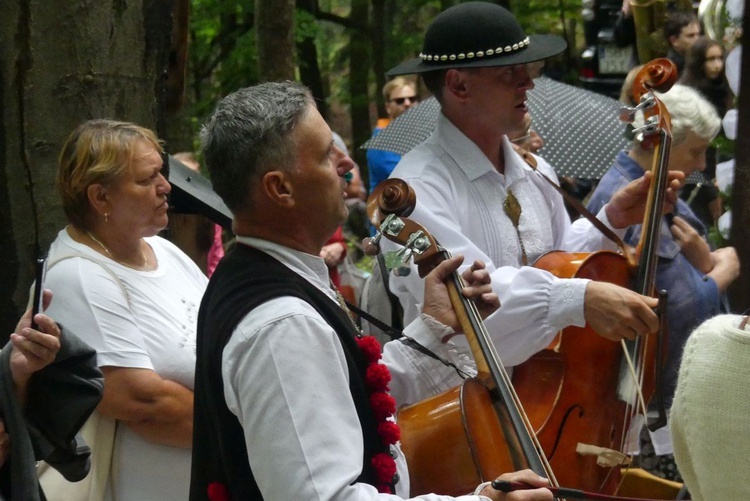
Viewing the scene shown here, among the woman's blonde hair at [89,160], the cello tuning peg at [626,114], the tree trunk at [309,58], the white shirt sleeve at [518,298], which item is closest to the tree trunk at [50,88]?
the woman's blonde hair at [89,160]

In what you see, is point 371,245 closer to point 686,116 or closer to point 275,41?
point 686,116

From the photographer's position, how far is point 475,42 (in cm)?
372

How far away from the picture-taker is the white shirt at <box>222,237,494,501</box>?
2166 mm

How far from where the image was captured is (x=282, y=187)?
7.93 feet

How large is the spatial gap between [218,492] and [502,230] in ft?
5.22

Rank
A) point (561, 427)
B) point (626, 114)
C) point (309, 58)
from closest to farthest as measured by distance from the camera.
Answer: point (561, 427) < point (626, 114) < point (309, 58)

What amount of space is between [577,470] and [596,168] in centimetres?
258

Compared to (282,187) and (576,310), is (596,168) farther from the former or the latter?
(282,187)

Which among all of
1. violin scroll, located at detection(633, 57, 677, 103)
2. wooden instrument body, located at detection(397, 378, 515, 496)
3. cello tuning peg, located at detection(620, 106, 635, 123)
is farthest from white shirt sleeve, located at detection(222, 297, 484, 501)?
violin scroll, located at detection(633, 57, 677, 103)

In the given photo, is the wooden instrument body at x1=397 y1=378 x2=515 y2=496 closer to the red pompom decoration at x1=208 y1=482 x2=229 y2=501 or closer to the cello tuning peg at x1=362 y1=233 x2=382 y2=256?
the cello tuning peg at x1=362 y1=233 x2=382 y2=256

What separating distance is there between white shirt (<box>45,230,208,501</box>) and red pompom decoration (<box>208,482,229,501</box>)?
955 mm

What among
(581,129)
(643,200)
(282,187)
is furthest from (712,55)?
(282,187)

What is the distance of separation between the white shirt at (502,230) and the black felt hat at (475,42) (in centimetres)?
20

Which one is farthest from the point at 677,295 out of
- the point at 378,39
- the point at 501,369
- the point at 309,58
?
the point at 378,39
